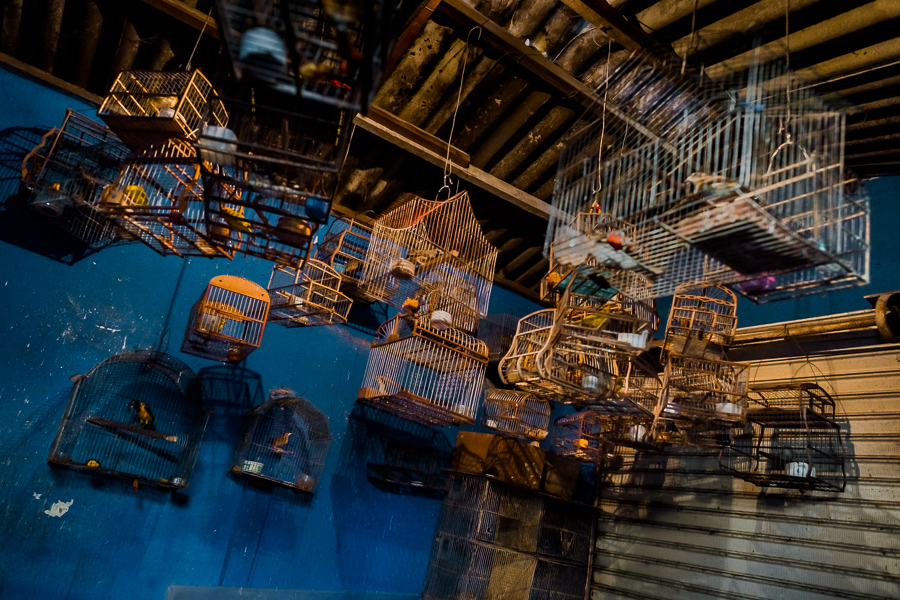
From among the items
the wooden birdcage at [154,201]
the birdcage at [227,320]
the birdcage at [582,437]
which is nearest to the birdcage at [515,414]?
the birdcage at [582,437]

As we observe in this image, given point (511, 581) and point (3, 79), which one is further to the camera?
point (511, 581)

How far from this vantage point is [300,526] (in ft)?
21.1

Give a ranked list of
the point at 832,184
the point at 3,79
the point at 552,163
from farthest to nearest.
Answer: the point at 552,163 < the point at 3,79 < the point at 832,184

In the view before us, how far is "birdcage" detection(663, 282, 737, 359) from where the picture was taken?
6297 mm

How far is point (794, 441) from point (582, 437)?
2351 mm

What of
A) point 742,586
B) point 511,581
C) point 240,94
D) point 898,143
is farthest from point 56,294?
point 898,143

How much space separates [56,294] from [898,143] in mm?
8667

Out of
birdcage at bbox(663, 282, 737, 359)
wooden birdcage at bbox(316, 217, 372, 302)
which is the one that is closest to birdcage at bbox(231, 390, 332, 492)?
wooden birdcage at bbox(316, 217, 372, 302)

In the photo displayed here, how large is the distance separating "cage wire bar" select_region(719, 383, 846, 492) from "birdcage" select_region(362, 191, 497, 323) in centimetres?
317

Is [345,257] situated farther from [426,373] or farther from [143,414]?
[143,414]

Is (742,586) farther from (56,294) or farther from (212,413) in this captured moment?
(56,294)

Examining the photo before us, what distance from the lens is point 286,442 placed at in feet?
20.3

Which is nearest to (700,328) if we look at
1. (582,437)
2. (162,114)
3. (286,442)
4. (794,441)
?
(794,441)

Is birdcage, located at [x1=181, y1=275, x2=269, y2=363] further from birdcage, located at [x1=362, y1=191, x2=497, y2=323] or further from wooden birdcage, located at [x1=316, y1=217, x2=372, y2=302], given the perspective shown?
→ birdcage, located at [x1=362, y1=191, x2=497, y2=323]
